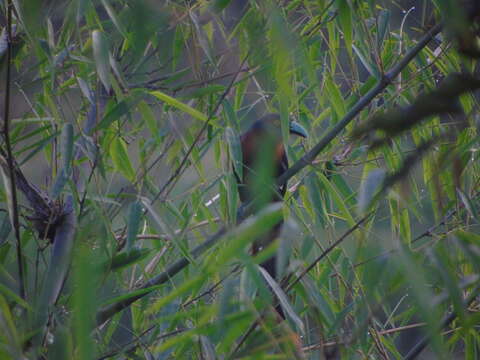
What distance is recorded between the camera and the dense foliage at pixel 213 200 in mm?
875

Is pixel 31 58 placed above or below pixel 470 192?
above

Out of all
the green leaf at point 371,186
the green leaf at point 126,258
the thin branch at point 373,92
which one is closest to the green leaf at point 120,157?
the green leaf at point 126,258

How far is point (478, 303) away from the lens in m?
1.43

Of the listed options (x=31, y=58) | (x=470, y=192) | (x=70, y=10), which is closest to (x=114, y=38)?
(x=70, y=10)

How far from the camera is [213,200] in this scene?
154cm

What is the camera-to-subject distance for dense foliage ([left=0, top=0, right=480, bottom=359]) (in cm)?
87

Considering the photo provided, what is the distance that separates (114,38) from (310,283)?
2.31 feet

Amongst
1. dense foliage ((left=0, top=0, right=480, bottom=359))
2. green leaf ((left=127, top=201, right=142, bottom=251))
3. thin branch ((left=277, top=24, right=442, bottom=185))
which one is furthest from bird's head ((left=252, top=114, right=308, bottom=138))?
green leaf ((left=127, top=201, right=142, bottom=251))

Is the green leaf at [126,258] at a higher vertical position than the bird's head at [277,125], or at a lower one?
higher

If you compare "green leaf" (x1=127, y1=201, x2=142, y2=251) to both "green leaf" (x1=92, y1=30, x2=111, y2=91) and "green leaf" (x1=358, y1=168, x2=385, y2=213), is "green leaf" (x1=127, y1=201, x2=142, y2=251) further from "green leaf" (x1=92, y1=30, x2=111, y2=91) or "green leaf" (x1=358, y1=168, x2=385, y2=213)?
"green leaf" (x1=358, y1=168, x2=385, y2=213)

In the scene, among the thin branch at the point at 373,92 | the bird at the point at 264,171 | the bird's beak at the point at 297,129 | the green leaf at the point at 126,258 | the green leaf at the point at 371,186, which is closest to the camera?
the bird at the point at 264,171

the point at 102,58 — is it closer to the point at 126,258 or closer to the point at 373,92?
the point at 126,258

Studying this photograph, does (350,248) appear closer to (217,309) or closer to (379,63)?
(379,63)

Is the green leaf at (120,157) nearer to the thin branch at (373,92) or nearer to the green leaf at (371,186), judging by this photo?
the thin branch at (373,92)
